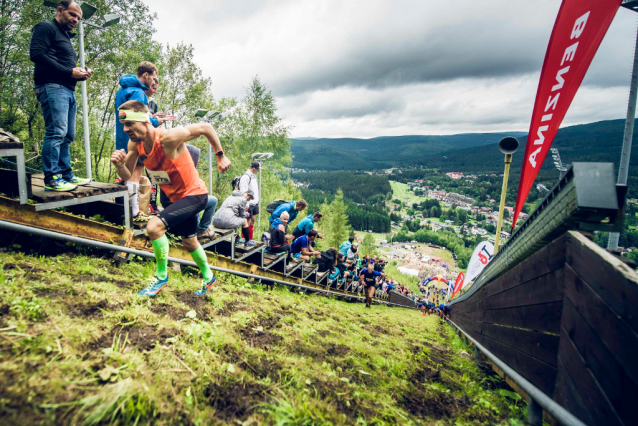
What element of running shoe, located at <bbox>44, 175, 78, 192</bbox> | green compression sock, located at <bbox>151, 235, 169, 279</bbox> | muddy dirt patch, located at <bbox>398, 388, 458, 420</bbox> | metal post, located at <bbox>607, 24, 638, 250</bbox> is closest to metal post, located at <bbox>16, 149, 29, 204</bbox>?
running shoe, located at <bbox>44, 175, 78, 192</bbox>

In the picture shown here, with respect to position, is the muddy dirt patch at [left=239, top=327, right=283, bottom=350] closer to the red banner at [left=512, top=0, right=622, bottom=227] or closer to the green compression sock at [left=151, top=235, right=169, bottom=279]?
the green compression sock at [left=151, top=235, right=169, bottom=279]

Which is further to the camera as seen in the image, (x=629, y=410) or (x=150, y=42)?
(x=150, y=42)

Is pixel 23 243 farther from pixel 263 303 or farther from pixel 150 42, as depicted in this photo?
pixel 150 42

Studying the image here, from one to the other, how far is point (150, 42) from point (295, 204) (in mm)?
18626

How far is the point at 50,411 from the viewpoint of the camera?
4.51ft

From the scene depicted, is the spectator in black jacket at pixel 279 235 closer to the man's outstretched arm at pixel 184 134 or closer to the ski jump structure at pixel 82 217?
the ski jump structure at pixel 82 217

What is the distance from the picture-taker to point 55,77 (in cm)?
364

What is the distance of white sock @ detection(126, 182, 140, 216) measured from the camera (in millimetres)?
4461

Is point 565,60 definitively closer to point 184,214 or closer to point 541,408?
point 541,408

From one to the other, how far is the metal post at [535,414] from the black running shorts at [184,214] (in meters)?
3.60

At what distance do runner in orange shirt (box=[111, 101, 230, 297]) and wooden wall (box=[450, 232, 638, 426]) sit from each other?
9.82ft

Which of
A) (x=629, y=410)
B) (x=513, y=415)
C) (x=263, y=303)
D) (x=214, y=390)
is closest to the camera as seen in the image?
(x=629, y=410)

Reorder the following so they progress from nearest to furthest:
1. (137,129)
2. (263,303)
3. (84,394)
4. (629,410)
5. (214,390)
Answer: (629,410)
(84,394)
(214,390)
(137,129)
(263,303)

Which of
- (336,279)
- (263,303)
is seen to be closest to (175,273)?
(263,303)
